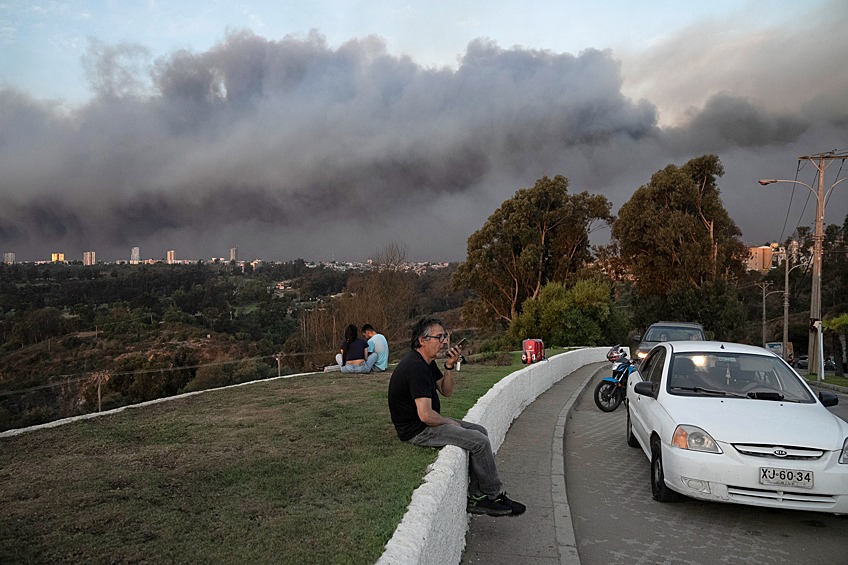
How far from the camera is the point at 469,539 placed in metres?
5.59

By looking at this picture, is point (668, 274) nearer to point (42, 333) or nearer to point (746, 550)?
point (42, 333)

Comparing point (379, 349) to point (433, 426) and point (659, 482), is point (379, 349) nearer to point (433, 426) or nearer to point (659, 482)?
point (659, 482)

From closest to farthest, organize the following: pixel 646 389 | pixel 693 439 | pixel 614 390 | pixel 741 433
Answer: pixel 741 433 → pixel 693 439 → pixel 646 389 → pixel 614 390

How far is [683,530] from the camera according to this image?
6129 millimetres

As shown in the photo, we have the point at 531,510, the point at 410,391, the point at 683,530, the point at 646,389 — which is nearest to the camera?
the point at 410,391

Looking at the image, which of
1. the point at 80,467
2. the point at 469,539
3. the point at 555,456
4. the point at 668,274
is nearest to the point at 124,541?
the point at 80,467

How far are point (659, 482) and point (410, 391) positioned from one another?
9.80ft

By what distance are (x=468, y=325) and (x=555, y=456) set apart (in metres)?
52.4

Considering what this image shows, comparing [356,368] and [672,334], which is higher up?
[672,334]

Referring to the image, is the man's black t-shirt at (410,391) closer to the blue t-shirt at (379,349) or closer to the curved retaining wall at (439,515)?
the curved retaining wall at (439,515)

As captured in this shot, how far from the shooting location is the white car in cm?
575

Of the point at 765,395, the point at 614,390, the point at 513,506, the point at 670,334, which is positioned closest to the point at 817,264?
the point at 670,334

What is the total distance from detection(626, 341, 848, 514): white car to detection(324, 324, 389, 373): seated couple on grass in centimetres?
755

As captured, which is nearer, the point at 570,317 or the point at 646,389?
the point at 646,389
